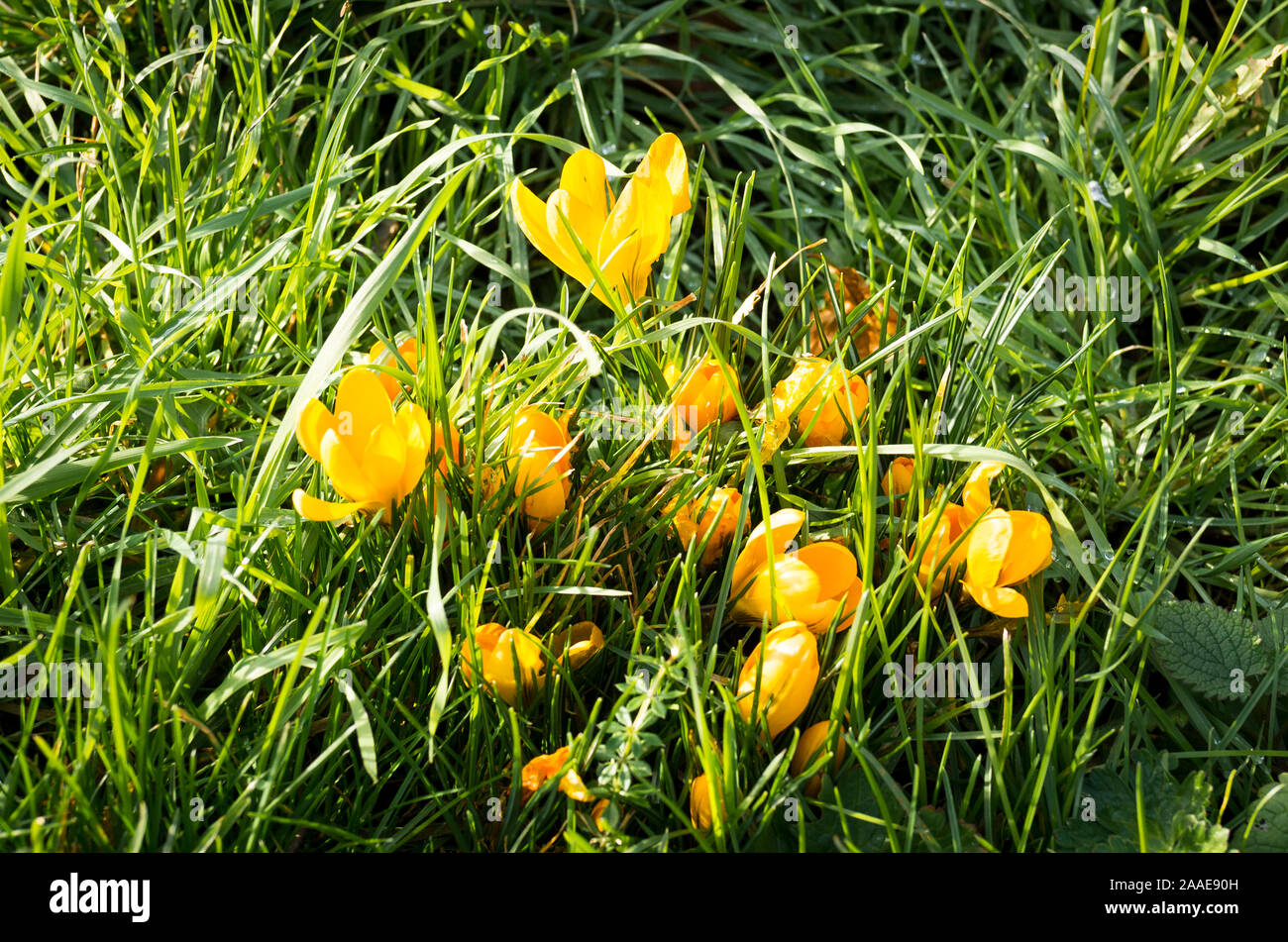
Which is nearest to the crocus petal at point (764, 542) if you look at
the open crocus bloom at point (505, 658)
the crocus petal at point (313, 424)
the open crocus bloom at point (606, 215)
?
the open crocus bloom at point (505, 658)

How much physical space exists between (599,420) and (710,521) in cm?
21

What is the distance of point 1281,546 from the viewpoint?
5.14 ft

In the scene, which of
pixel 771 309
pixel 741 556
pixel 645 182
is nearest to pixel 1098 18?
pixel 771 309

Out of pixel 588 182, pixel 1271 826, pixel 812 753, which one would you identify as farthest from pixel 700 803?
pixel 588 182

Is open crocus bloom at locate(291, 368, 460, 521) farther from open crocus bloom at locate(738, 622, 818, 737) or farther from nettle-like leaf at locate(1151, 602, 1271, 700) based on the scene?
nettle-like leaf at locate(1151, 602, 1271, 700)

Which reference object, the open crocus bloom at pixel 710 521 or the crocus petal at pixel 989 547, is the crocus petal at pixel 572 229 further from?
the crocus petal at pixel 989 547

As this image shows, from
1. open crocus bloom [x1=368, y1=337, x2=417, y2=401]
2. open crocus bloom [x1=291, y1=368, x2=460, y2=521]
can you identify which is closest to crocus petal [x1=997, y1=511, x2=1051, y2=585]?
open crocus bloom [x1=291, y1=368, x2=460, y2=521]

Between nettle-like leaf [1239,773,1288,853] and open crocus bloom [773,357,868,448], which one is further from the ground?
open crocus bloom [773,357,868,448]

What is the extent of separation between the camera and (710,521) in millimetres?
1291

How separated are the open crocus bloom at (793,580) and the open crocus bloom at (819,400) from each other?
0.19 metres

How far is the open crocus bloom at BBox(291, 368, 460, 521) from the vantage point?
1.10m

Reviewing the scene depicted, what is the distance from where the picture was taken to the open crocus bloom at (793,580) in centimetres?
113

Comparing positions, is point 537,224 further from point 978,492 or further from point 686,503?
point 978,492

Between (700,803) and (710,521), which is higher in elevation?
(710,521)
